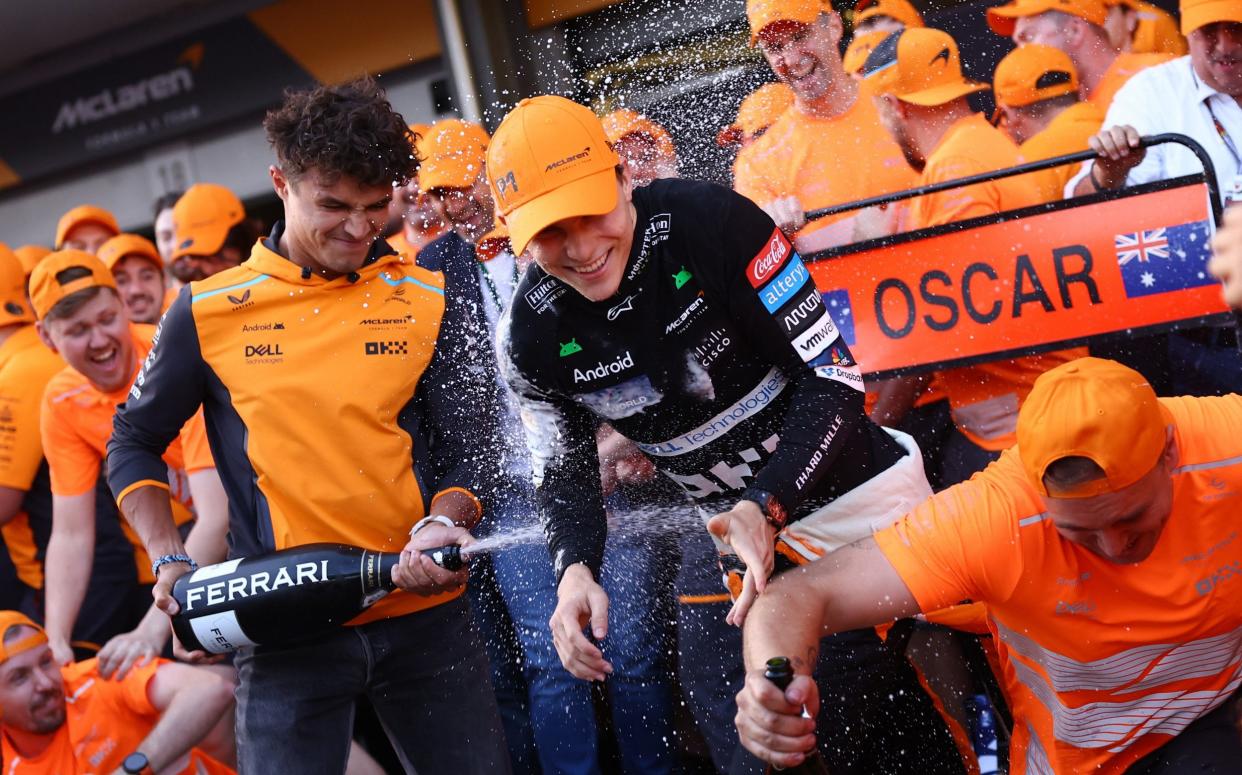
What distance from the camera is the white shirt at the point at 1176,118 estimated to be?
4.25 m

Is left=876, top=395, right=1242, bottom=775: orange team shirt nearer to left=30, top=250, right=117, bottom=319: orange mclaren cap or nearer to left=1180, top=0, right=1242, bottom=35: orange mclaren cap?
left=1180, top=0, right=1242, bottom=35: orange mclaren cap

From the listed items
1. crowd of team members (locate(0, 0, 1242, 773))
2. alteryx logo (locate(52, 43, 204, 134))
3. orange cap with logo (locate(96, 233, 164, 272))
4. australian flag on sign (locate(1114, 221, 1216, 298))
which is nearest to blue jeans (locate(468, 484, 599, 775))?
crowd of team members (locate(0, 0, 1242, 773))

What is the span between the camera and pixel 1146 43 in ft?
17.4

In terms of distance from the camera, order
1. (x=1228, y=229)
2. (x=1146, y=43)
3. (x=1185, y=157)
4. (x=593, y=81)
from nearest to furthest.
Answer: (x=1228, y=229) → (x=1185, y=157) → (x=1146, y=43) → (x=593, y=81)

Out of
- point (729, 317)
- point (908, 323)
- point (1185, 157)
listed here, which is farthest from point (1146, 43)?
point (729, 317)

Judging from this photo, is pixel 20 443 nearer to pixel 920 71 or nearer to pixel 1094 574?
pixel 920 71

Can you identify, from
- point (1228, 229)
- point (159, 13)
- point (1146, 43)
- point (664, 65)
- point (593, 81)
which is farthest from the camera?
point (159, 13)

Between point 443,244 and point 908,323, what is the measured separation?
1615mm

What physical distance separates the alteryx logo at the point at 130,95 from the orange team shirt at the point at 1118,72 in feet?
22.7

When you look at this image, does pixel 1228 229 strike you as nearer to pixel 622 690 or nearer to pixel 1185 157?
pixel 1185 157

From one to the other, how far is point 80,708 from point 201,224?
2258mm

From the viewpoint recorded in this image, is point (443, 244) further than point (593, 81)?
No

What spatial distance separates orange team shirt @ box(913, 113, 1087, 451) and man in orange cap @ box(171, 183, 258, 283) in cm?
315

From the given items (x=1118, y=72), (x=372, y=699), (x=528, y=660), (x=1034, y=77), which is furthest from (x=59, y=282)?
(x=1118, y=72)
